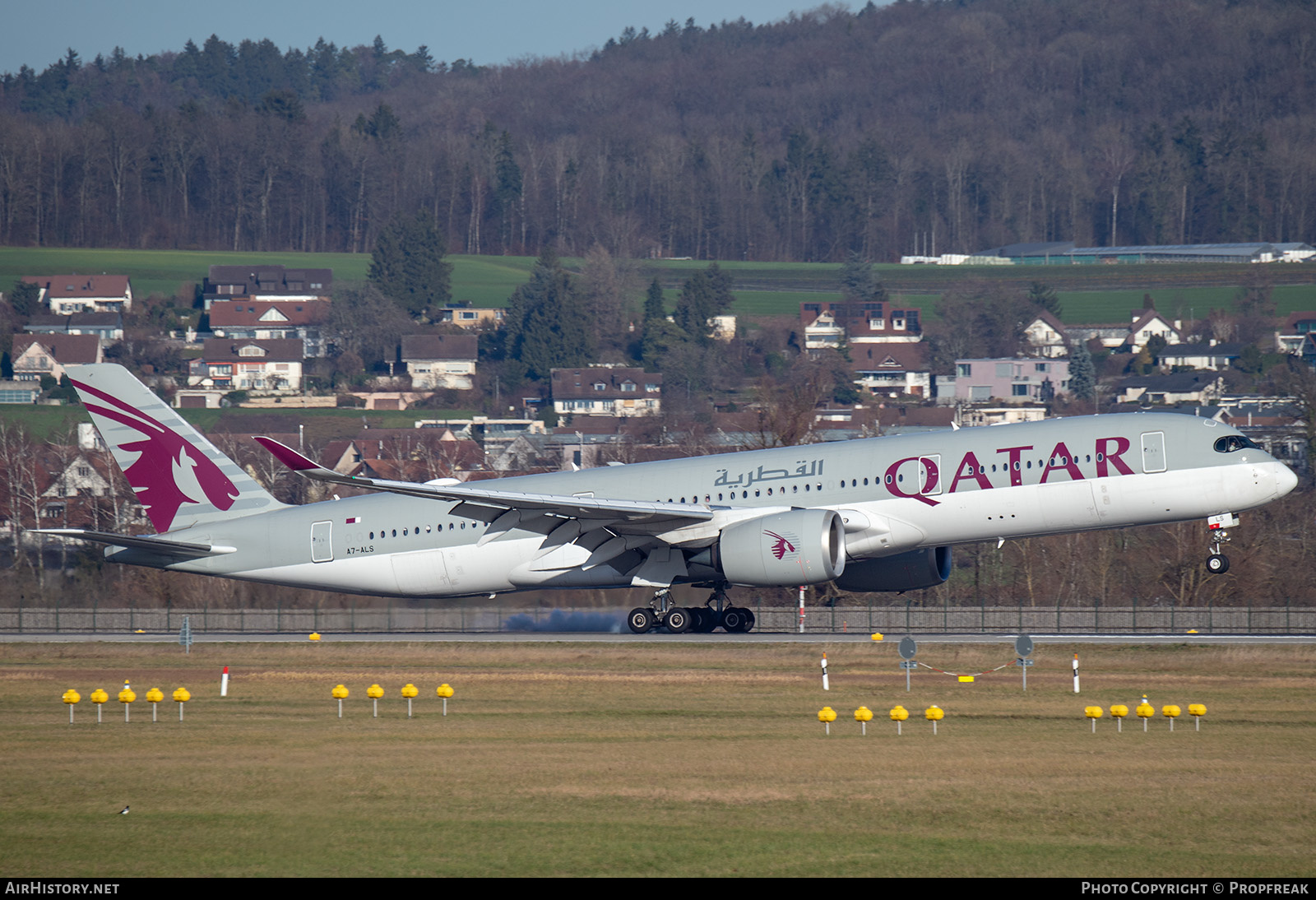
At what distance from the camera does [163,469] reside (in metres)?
41.7

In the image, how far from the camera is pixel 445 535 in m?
41.1

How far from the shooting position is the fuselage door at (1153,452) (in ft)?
120

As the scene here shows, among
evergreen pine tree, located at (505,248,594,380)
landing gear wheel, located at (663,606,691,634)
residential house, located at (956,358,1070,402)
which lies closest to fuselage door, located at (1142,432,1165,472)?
landing gear wheel, located at (663,606,691,634)

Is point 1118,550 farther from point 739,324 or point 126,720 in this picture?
point 739,324

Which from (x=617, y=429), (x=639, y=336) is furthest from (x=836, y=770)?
(x=639, y=336)

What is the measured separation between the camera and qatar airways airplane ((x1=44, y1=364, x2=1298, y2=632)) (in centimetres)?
3659

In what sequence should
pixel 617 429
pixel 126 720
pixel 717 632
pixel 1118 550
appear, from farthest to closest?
pixel 617 429
pixel 1118 550
pixel 717 632
pixel 126 720

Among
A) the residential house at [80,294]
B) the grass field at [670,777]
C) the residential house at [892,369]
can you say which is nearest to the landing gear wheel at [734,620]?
the grass field at [670,777]

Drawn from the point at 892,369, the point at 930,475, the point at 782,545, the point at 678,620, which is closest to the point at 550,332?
the point at 892,369

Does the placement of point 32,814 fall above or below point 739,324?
below

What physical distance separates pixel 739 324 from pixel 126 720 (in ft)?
567

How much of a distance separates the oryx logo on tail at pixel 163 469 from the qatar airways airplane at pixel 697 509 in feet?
0.16

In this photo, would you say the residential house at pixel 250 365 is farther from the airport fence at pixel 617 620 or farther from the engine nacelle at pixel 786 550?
the engine nacelle at pixel 786 550

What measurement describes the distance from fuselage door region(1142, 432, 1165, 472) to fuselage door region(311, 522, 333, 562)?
68.6ft
